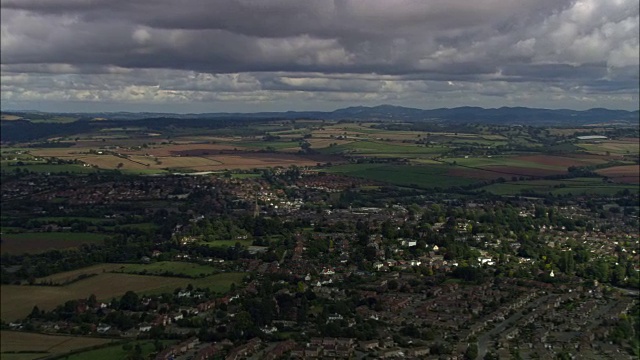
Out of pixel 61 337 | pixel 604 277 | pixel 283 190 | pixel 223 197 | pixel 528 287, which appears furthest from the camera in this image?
pixel 283 190

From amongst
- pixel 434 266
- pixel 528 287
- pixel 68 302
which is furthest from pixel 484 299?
pixel 68 302

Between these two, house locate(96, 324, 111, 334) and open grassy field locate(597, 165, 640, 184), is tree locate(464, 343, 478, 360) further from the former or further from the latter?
open grassy field locate(597, 165, 640, 184)

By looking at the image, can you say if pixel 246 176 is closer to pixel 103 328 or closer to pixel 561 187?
pixel 561 187

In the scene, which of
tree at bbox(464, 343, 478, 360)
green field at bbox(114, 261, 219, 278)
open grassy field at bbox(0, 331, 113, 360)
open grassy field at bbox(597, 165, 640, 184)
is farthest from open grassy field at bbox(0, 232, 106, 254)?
open grassy field at bbox(597, 165, 640, 184)

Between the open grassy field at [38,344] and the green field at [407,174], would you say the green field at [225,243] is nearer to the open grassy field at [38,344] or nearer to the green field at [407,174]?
the open grassy field at [38,344]

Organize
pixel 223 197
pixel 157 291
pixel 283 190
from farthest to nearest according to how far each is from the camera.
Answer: pixel 283 190 → pixel 223 197 → pixel 157 291

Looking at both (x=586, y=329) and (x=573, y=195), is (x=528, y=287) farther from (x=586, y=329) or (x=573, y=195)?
(x=573, y=195)
